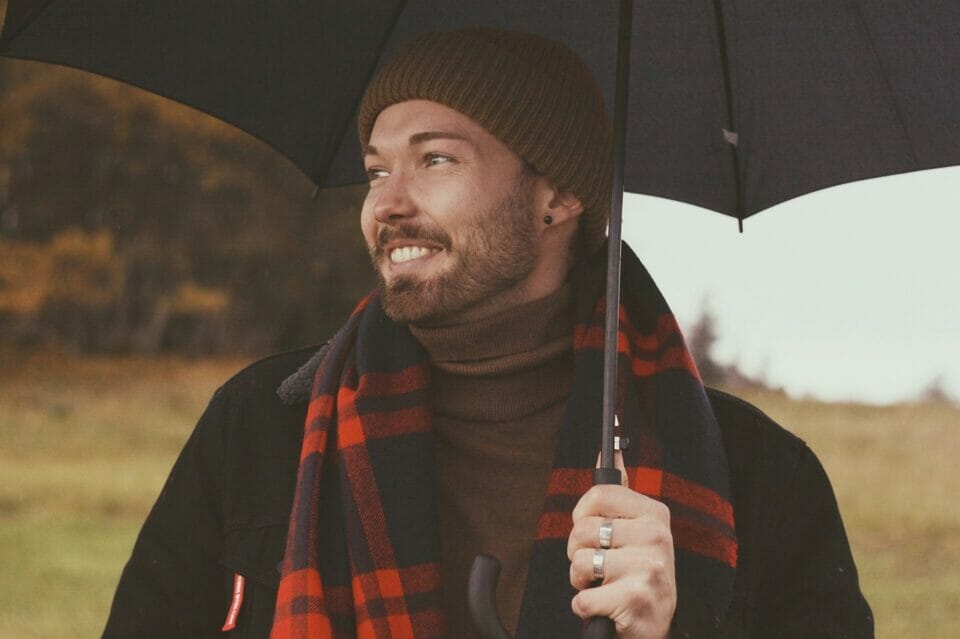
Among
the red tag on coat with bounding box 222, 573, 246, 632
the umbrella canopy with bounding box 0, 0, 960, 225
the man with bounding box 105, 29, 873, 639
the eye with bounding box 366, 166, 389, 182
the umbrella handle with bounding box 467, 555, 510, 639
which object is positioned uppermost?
the umbrella canopy with bounding box 0, 0, 960, 225

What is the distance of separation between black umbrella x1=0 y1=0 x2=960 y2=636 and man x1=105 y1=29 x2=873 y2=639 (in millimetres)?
151

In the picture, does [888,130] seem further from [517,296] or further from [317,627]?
[317,627]

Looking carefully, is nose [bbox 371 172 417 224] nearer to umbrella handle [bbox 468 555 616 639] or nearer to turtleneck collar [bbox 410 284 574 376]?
turtleneck collar [bbox 410 284 574 376]

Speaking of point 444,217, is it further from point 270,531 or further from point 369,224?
point 270,531

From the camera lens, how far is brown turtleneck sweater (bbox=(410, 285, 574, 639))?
2355 mm

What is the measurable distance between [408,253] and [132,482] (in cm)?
1077

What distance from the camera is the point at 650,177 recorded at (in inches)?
109

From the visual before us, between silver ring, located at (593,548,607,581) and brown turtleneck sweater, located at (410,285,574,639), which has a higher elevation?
brown turtleneck sweater, located at (410,285,574,639)

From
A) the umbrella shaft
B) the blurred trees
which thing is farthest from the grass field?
the umbrella shaft

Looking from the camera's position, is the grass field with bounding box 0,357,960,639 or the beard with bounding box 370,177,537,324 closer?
the beard with bounding box 370,177,537,324

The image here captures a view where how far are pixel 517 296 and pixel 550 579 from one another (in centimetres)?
59

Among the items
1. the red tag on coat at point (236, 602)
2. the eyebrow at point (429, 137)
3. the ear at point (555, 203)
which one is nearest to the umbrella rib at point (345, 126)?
the eyebrow at point (429, 137)

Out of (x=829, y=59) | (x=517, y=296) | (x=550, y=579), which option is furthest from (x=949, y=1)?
(x=550, y=579)

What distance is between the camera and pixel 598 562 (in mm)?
1777
